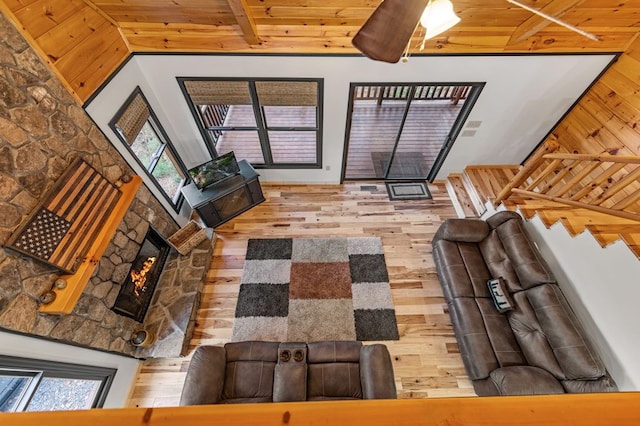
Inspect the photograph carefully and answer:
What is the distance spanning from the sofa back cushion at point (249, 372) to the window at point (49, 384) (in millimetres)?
1311

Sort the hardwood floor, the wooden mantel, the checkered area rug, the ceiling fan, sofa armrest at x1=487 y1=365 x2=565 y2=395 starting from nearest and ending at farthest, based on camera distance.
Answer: the ceiling fan
the wooden mantel
sofa armrest at x1=487 y1=365 x2=565 y2=395
the hardwood floor
the checkered area rug

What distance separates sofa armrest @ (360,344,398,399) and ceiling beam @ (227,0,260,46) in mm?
3556

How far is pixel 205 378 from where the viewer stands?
2.42 meters

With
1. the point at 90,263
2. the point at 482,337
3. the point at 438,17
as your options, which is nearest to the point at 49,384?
the point at 90,263

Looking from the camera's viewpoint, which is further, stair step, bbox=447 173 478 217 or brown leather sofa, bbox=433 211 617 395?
stair step, bbox=447 173 478 217

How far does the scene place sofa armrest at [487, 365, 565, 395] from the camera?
7.98ft

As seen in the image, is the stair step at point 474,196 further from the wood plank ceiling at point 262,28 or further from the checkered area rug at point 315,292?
the wood plank ceiling at point 262,28

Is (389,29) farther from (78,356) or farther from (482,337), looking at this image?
(78,356)

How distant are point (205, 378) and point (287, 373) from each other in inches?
29.9

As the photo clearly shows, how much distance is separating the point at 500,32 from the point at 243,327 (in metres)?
4.95

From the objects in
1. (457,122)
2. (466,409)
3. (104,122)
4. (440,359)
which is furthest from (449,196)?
(104,122)

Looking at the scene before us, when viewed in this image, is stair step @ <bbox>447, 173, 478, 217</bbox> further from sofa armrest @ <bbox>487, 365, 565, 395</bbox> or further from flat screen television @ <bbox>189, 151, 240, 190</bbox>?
flat screen television @ <bbox>189, 151, 240, 190</bbox>

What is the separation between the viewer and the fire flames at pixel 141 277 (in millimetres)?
3269

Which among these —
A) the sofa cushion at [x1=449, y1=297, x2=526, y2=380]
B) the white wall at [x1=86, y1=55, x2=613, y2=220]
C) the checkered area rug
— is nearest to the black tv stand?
the checkered area rug
